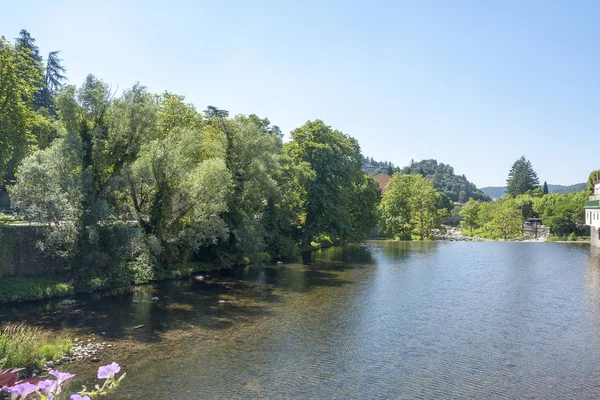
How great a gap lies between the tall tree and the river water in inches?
4481

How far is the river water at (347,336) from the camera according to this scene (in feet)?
51.7

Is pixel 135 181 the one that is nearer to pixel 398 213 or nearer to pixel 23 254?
pixel 23 254

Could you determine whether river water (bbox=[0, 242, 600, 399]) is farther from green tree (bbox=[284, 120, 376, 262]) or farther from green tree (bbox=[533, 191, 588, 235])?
green tree (bbox=[533, 191, 588, 235])

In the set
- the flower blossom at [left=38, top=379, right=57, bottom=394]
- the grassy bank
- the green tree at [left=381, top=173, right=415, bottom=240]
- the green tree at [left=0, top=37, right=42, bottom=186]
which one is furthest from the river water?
the green tree at [left=381, top=173, right=415, bottom=240]

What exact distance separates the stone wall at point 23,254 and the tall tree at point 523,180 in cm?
13740

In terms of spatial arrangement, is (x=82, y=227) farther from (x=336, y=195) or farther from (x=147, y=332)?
(x=336, y=195)

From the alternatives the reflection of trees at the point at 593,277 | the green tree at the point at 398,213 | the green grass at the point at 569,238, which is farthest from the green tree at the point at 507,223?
the reflection of trees at the point at 593,277

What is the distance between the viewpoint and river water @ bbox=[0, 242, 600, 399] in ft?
51.7

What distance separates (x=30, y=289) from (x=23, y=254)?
3.24m

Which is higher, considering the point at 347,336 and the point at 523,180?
the point at 523,180

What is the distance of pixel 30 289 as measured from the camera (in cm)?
2638

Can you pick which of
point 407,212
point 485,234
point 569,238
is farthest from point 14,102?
point 485,234

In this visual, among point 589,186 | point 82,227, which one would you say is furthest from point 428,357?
point 589,186

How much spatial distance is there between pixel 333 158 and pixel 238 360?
126ft
